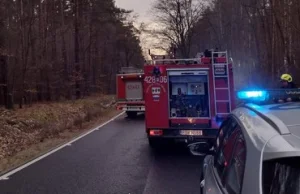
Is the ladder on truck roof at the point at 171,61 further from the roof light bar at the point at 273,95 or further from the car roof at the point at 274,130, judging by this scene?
the car roof at the point at 274,130

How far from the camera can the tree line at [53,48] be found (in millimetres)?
27156

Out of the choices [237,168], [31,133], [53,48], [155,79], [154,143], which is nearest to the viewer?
[237,168]

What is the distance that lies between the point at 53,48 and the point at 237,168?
3745 centimetres

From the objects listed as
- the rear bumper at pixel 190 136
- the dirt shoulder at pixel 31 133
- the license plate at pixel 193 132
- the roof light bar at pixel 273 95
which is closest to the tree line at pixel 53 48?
the dirt shoulder at pixel 31 133

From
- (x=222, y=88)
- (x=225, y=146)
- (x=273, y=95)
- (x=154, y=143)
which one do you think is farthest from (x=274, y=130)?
(x=154, y=143)

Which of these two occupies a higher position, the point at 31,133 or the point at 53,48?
the point at 53,48

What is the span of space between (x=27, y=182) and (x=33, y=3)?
24.8m

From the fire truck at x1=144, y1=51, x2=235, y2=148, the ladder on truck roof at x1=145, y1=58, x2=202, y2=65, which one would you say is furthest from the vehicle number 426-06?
the ladder on truck roof at x1=145, y1=58, x2=202, y2=65

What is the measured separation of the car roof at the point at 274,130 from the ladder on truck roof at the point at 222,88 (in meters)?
8.29

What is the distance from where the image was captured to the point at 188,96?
1248 centimetres

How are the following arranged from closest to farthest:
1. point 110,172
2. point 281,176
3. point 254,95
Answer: point 281,176, point 254,95, point 110,172

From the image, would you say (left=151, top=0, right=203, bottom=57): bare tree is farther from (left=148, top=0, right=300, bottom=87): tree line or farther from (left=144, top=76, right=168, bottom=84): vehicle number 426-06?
(left=144, top=76, right=168, bottom=84): vehicle number 426-06

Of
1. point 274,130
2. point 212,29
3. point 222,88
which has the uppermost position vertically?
point 212,29

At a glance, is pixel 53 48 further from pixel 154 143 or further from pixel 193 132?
pixel 193 132
